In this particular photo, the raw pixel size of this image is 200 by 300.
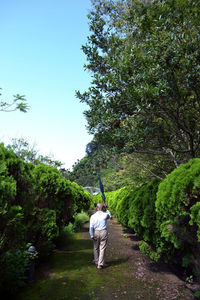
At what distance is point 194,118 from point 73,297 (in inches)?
275

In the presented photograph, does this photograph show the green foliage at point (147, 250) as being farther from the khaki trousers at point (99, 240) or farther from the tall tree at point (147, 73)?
the tall tree at point (147, 73)

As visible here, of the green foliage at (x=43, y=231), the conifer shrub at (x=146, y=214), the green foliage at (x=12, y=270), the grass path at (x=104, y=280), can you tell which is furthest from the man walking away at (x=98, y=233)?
the green foliage at (x=12, y=270)

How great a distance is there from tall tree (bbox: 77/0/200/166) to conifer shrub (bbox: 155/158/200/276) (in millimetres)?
2476

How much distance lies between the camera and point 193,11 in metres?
6.00

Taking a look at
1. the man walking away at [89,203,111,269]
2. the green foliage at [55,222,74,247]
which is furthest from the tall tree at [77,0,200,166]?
the green foliage at [55,222,74,247]

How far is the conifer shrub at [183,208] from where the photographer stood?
14.2 ft

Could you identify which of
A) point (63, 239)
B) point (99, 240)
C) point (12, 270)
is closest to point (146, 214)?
point (99, 240)

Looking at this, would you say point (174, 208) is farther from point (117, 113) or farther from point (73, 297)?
point (117, 113)

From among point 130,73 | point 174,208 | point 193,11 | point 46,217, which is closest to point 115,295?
point 174,208

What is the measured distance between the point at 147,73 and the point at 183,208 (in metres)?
3.91

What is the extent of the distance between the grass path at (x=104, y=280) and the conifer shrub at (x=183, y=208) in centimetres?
94

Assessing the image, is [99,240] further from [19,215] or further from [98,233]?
[19,215]

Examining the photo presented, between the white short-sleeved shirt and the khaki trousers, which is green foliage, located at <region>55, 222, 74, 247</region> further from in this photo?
the white short-sleeved shirt

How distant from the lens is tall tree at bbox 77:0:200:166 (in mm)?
6117
